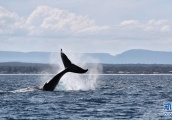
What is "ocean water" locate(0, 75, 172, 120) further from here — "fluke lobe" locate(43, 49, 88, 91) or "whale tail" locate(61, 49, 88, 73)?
"whale tail" locate(61, 49, 88, 73)

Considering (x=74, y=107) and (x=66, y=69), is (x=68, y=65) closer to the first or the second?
(x=66, y=69)

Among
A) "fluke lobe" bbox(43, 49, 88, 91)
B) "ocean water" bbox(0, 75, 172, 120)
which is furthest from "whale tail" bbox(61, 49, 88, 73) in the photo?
"ocean water" bbox(0, 75, 172, 120)

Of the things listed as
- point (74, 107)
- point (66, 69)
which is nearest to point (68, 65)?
point (66, 69)

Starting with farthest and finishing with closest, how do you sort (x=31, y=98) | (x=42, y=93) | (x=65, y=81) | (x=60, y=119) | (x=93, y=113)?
(x=65, y=81)
(x=42, y=93)
(x=31, y=98)
(x=93, y=113)
(x=60, y=119)

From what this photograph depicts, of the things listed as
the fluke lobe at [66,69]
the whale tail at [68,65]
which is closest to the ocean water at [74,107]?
the fluke lobe at [66,69]

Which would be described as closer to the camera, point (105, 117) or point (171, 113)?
point (105, 117)

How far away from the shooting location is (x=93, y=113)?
125 feet

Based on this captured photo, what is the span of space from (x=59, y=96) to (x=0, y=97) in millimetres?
5347

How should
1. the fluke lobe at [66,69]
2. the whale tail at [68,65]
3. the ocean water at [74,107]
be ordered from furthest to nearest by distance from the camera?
the whale tail at [68,65], the fluke lobe at [66,69], the ocean water at [74,107]

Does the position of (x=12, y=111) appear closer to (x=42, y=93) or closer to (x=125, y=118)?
(x=125, y=118)

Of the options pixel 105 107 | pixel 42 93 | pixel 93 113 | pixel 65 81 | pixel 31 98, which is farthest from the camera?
pixel 65 81

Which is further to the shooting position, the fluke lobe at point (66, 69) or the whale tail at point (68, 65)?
the whale tail at point (68, 65)

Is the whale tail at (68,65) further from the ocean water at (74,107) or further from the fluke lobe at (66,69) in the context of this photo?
the ocean water at (74,107)

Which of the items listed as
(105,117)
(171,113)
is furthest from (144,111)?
(105,117)
